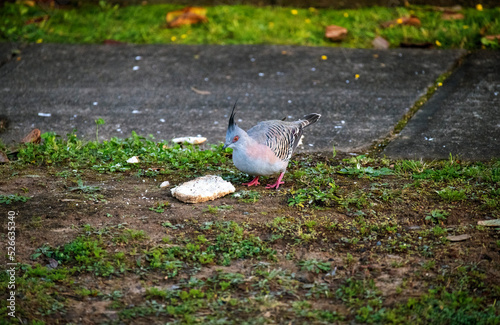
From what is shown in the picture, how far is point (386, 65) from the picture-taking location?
6535mm

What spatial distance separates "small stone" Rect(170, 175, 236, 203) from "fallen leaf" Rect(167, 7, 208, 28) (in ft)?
13.0

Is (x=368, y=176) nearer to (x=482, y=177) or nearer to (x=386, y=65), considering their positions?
(x=482, y=177)

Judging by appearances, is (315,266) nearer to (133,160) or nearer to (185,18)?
(133,160)

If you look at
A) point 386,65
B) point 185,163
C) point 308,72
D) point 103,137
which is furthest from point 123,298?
point 386,65

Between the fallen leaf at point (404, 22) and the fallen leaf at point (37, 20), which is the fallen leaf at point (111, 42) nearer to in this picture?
the fallen leaf at point (37, 20)

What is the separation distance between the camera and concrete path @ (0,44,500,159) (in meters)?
5.33

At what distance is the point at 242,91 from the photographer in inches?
243

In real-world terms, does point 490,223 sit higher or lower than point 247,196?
higher

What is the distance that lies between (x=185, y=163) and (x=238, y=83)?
1.87 m

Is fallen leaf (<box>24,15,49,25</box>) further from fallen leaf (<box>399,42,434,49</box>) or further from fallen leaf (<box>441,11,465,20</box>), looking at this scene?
fallen leaf (<box>441,11,465,20</box>)

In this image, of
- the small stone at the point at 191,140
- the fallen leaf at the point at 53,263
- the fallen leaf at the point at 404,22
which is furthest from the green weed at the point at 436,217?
the fallen leaf at the point at 404,22

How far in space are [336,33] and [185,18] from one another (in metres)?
2.06

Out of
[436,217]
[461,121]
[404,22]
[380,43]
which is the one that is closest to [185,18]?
[380,43]

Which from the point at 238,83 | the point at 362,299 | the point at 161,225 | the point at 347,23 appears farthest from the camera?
the point at 347,23
